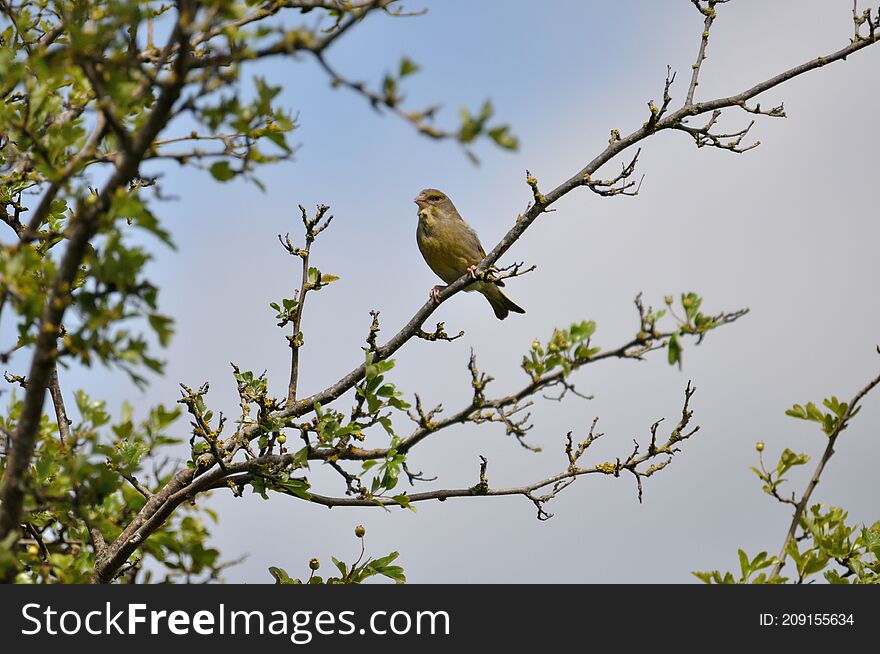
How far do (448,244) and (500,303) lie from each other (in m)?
0.84

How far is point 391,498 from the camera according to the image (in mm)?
5453

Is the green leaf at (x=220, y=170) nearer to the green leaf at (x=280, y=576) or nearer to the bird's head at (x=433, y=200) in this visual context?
the green leaf at (x=280, y=576)

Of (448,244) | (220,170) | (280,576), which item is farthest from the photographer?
(448,244)

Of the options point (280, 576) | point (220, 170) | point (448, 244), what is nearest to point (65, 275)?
point (220, 170)

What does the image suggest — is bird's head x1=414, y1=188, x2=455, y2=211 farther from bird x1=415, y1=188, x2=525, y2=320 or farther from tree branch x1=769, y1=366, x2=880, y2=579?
tree branch x1=769, y1=366, x2=880, y2=579

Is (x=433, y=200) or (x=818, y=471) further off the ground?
(x=433, y=200)

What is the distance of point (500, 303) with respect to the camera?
10.3m

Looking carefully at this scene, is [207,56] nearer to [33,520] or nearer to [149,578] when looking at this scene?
[149,578]

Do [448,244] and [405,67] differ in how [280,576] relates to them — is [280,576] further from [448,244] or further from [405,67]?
[448,244]

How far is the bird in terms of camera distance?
389 inches

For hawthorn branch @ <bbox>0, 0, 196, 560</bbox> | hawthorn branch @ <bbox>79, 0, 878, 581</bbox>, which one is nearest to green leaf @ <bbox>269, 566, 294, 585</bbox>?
hawthorn branch @ <bbox>79, 0, 878, 581</bbox>

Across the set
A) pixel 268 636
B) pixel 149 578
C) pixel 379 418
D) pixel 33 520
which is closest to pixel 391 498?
pixel 379 418

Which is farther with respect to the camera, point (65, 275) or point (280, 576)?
point (280, 576)

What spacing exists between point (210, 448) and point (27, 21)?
276 cm
